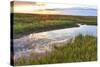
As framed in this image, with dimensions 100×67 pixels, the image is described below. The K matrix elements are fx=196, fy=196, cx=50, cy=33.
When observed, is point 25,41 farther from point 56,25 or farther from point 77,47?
point 77,47

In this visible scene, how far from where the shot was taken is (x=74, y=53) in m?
2.25

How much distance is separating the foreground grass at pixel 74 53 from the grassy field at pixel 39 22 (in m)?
0.21

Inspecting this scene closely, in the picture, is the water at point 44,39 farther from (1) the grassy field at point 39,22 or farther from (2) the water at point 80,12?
(2) the water at point 80,12

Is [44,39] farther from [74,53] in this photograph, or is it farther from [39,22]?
[74,53]

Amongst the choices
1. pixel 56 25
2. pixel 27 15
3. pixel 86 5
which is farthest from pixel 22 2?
pixel 86 5

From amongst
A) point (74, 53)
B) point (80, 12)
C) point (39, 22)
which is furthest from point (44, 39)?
point (80, 12)

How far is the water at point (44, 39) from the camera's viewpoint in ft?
6.66

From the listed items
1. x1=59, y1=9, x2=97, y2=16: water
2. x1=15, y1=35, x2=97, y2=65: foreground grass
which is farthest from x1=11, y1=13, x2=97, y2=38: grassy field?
x1=15, y1=35, x2=97, y2=65: foreground grass

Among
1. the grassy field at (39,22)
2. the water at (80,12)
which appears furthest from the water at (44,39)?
the water at (80,12)

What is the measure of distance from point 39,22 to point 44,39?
192 mm

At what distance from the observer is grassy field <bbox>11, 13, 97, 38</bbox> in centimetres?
203
